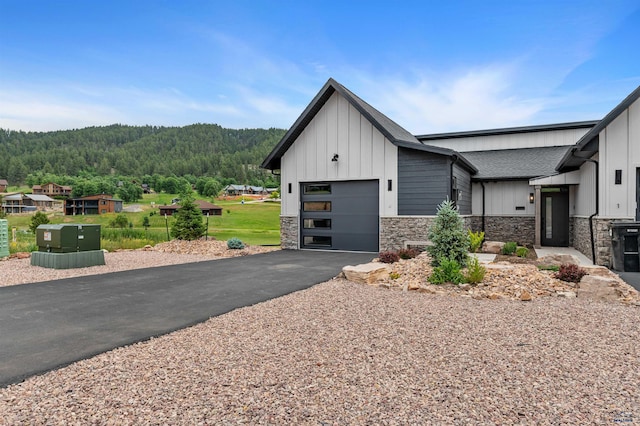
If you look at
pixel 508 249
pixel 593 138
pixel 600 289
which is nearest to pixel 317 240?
pixel 508 249

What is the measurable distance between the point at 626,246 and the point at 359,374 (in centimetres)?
899

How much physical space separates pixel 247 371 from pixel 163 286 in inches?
184

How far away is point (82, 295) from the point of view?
245 inches

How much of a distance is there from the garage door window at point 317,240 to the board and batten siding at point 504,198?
6.76m

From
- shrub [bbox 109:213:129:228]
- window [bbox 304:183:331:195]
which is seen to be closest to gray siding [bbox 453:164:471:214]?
window [bbox 304:183:331:195]

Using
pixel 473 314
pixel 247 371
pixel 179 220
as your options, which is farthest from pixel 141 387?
pixel 179 220

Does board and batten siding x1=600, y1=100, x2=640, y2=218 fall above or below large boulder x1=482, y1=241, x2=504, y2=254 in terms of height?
above

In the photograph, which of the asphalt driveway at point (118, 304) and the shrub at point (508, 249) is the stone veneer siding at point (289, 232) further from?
the shrub at point (508, 249)

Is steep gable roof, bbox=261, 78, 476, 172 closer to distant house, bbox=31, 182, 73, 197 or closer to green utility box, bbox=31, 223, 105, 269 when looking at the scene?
green utility box, bbox=31, 223, 105, 269

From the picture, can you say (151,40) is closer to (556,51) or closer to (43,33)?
(43,33)

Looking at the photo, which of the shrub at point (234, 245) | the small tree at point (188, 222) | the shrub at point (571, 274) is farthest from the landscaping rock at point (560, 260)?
the small tree at point (188, 222)

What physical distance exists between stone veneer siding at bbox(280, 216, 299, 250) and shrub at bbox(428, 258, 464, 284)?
25.9ft

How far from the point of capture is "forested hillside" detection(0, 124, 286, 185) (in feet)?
96.1

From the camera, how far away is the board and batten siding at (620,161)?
8953 mm
